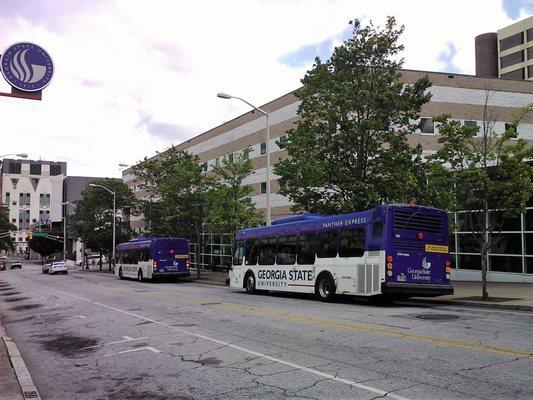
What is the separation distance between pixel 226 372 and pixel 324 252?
11757mm

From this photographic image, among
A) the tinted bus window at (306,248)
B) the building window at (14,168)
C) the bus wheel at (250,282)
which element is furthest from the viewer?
the building window at (14,168)

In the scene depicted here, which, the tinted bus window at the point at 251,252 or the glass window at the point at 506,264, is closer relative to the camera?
the tinted bus window at the point at 251,252

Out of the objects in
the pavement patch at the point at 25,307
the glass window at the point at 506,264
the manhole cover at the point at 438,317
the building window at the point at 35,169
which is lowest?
the pavement patch at the point at 25,307

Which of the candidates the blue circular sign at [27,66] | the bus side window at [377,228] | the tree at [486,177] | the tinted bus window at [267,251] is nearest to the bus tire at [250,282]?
the tinted bus window at [267,251]


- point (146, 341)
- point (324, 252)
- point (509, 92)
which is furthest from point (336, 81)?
point (509, 92)

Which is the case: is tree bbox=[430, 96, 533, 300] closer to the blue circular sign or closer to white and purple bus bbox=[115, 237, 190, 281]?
the blue circular sign

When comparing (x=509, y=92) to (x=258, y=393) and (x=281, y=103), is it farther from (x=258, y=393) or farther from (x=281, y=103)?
(x=258, y=393)

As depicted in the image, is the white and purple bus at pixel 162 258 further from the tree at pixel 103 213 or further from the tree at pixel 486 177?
the tree at pixel 103 213

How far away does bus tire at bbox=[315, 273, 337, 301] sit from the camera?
1862 cm

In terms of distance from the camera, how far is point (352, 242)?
1792 cm

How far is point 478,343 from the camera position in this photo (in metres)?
9.38

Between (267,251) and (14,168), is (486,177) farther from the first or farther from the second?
(14,168)

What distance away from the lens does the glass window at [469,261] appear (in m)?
26.9

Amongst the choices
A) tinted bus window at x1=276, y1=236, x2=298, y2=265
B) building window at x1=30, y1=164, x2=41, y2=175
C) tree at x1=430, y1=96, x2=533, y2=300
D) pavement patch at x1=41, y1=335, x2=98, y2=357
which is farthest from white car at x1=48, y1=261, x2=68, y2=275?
building window at x1=30, y1=164, x2=41, y2=175
